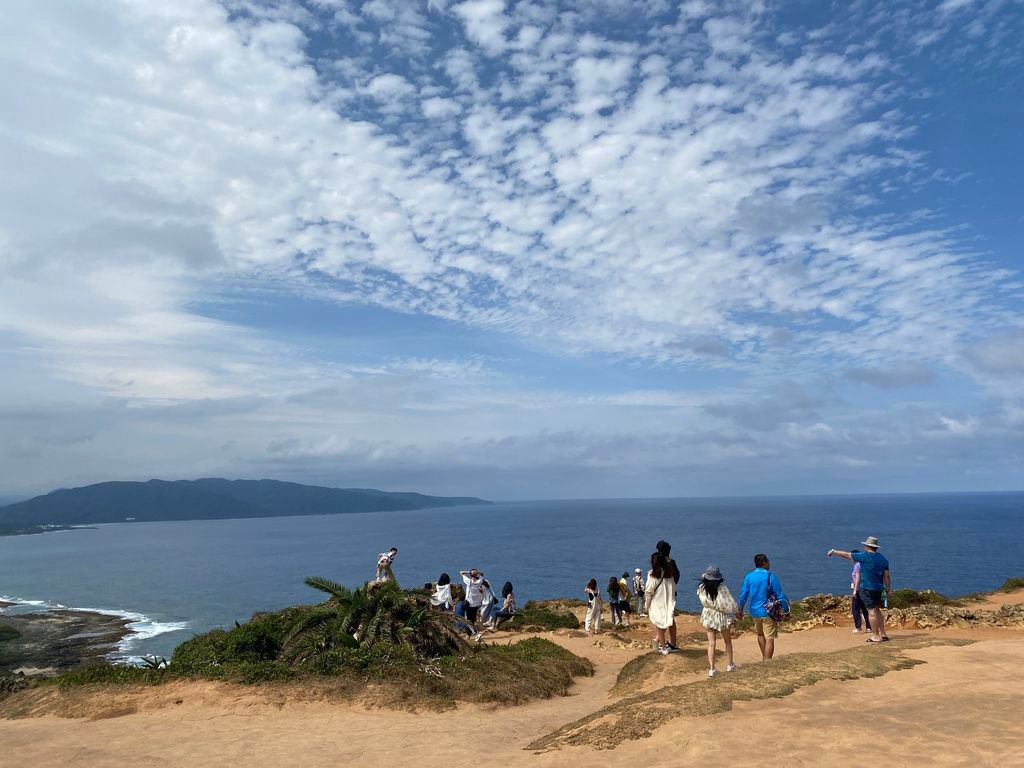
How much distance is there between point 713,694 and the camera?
833 centimetres

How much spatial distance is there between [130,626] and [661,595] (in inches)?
1941

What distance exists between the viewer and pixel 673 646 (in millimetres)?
13875

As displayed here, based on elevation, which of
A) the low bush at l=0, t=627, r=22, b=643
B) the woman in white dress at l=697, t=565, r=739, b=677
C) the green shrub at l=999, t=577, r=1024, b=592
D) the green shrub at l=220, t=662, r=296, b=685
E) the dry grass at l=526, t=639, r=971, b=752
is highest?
the woman in white dress at l=697, t=565, r=739, b=677

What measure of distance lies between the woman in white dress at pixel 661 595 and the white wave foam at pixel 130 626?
32286 mm

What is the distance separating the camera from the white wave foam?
3709 cm

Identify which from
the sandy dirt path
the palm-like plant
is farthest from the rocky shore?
the sandy dirt path

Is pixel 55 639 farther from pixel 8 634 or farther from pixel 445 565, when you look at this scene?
pixel 445 565

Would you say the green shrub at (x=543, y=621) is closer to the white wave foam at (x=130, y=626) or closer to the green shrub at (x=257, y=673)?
the green shrub at (x=257, y=673)

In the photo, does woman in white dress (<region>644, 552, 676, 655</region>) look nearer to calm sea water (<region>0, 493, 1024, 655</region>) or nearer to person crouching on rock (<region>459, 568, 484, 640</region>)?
person crouching on rock (<region>459, 568, 484, 640</region>)

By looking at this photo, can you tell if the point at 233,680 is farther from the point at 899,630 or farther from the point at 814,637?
the point at 899,630

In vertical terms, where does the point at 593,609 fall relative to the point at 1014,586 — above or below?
above

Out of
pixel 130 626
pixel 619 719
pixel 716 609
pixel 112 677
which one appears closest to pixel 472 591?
pixel 112 677

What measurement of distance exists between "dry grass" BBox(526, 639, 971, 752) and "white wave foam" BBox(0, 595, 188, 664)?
113 feet

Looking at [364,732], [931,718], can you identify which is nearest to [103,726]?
[364,732]
